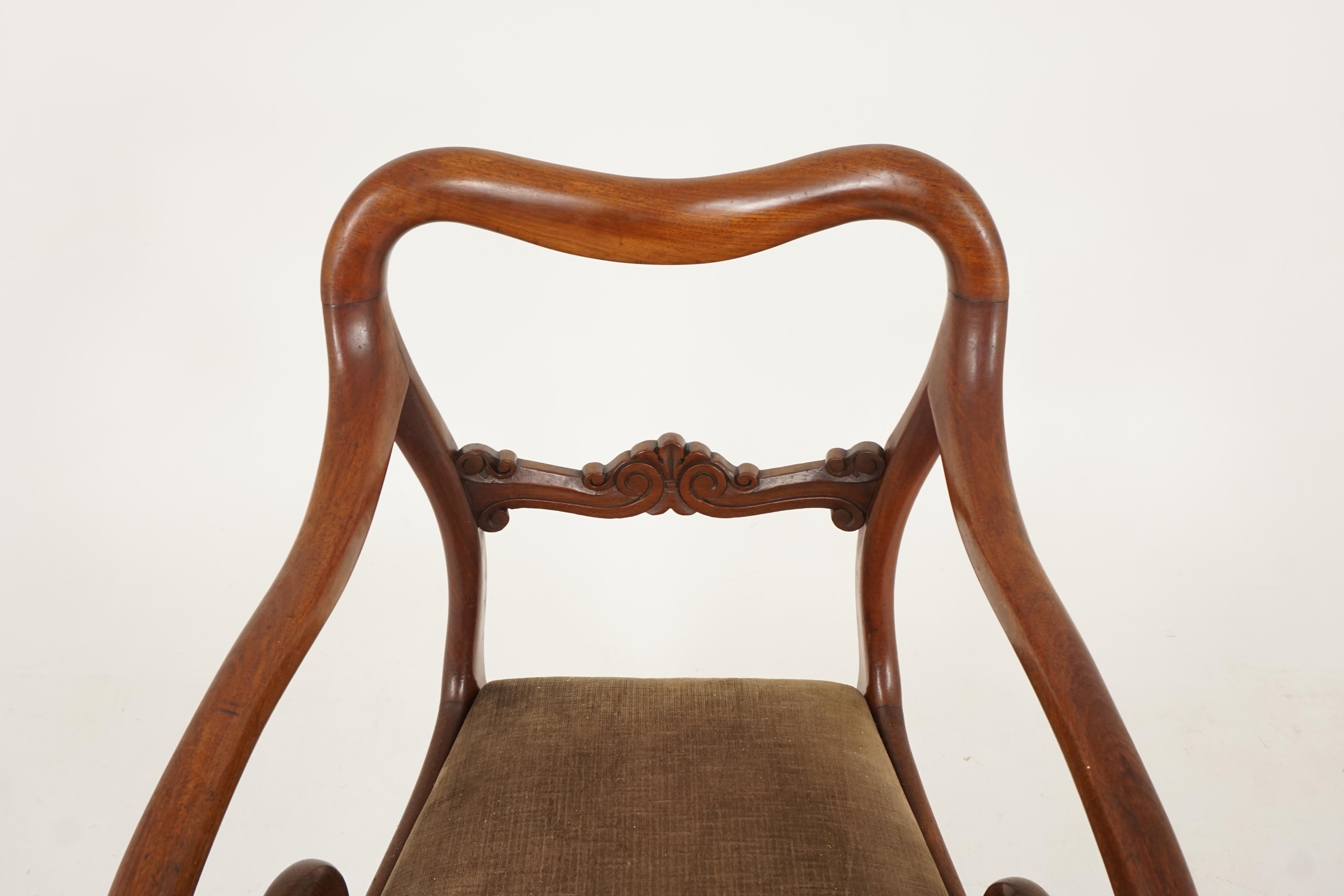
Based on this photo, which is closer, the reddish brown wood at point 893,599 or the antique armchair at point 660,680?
the antique armchair at point 660,680

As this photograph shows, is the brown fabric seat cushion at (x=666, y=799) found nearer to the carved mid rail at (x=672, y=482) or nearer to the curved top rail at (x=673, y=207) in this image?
the carved mid rail at (x=672, y=482)

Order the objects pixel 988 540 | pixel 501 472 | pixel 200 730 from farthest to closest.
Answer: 1. pixel 501 472
2. pixel 988 540
3. pixel 200 730

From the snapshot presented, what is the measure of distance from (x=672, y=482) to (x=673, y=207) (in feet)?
0.98

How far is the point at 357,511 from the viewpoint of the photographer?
2.87ft

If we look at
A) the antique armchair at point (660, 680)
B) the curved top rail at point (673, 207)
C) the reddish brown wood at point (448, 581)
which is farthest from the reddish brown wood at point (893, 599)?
the reddish brown wood at point (448, 581)

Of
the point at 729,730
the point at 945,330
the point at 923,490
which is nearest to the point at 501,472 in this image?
the point at 729,730

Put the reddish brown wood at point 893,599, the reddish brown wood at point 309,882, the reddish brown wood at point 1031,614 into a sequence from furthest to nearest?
the reddish brown wood at point 893,599, the reddish brown wood at point 309,882, the reddish brown wood at point 1031,614

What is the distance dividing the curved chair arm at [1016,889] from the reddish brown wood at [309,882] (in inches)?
0.4

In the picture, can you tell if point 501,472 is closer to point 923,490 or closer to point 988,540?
point 988,540

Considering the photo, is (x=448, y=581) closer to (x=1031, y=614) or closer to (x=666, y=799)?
(x=666, y=799)

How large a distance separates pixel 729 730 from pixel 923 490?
55.8 inches

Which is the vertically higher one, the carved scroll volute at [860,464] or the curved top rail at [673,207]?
the curved top rail at [673,207]

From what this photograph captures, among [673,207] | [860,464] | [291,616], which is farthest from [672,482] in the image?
[291,616]

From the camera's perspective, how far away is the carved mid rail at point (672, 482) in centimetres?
108
